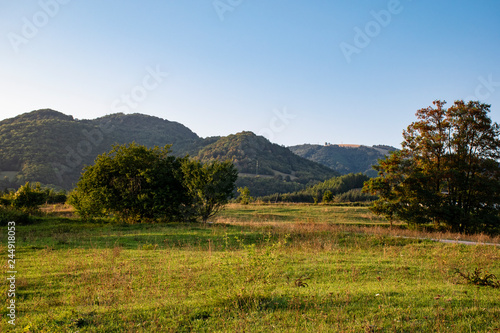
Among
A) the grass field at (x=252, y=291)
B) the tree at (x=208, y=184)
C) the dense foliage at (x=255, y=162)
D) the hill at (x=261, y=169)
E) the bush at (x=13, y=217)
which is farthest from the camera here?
the dense foliage at (x=255, y=162)

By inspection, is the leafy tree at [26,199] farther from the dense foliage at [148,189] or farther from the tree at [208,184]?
the tree at [208,184]

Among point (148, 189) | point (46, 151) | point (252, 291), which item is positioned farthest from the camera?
point (46, 151)

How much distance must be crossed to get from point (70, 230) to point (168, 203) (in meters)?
7.15

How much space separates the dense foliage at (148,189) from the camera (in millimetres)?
23344

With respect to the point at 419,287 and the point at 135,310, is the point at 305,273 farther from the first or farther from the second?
the point at 135,310

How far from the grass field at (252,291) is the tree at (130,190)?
11.5 m

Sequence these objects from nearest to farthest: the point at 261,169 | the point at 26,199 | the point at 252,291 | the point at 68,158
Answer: the point at 252,291 → the point at 26,199 → the point at 68,158 → the point at 261,169

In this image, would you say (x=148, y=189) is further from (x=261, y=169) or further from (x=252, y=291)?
(x=261, y=169)

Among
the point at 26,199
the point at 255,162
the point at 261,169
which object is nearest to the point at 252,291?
the point at 26,199

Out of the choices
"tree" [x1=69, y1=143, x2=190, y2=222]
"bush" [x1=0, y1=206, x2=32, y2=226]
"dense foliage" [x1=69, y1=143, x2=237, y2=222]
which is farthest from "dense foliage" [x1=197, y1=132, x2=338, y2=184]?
"bush" [x1=0, y1=206, x2=32, y2=226]

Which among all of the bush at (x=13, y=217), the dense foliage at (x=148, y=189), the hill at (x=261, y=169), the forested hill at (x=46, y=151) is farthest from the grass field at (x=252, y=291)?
the hill at (x=261, y=169)

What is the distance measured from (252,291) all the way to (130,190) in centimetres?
2064

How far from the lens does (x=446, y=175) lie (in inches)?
930

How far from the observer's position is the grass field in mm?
5059
